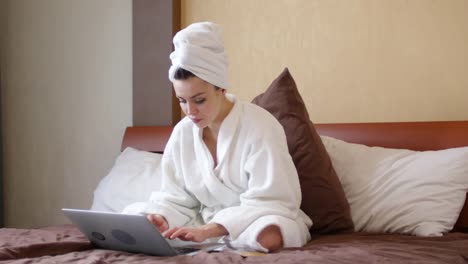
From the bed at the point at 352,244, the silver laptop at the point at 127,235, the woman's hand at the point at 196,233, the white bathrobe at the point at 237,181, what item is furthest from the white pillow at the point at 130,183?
the woman's hand at the point at 196,233

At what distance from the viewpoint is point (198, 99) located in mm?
1515

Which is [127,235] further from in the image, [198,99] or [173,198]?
[198,99]

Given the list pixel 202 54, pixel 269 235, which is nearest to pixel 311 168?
pixel 269 235

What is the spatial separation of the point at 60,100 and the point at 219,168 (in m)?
1.53

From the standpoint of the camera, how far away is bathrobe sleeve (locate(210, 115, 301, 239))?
141cm

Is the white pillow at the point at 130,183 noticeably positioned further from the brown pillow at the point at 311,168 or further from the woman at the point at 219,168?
the brown pillow at the point at 311,168

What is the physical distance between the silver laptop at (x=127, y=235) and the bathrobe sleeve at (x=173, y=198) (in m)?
0.12

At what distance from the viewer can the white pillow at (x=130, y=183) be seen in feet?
6.54

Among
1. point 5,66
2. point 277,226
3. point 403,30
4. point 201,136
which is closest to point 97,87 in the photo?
point 5,66

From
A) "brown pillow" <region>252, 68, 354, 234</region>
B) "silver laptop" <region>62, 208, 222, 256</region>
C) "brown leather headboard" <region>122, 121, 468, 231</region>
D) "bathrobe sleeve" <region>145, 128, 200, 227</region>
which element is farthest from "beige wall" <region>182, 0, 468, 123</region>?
"silver laptop" <region>62, 208, 222, 256</region>

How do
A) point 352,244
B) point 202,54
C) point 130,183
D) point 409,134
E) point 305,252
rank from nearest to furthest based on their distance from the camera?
point 305,252 < point 352,244 < point 202,54 < point 409,134 < point 130,183

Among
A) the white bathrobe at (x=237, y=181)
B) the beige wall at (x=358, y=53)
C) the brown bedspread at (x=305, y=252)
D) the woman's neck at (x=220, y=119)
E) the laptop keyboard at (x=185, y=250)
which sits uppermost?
the beige wall at (x=358, y=53)

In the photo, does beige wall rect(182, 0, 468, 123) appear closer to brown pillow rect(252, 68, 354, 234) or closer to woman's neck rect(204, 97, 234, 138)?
brown pillow rect(252, 68, 354, 234)

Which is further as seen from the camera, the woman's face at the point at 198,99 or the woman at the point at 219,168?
the woman's face at the point at 198,99
